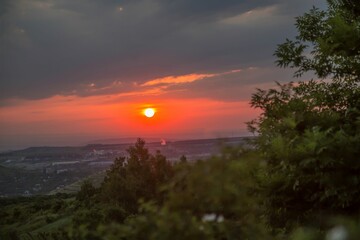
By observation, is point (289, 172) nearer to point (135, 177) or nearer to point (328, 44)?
point (328, 44)

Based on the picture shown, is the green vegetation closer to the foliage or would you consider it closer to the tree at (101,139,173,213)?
the foliage

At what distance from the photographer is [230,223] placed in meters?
3.62

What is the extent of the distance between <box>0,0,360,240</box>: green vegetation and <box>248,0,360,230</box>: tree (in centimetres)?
2

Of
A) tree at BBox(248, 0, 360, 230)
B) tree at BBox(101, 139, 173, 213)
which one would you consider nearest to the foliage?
tree at BBox(248, 0, 360, 230)

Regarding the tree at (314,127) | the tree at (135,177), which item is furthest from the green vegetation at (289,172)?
the tree at (135,177)

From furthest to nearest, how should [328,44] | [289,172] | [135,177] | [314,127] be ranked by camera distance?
1. [135,177]
2. [328,44]
3. [289,172]
4. [314,127]

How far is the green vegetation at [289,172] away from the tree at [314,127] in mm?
16

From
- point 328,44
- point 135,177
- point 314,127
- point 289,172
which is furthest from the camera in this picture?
point 135,177

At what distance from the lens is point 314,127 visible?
5.64 meters

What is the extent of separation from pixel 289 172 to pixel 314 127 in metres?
0.74

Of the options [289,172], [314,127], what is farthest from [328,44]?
[289,172]

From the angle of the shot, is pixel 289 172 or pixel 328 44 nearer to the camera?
pixel 289 172

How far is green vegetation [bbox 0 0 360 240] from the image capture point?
11.1ft

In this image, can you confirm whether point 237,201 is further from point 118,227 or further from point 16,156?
point 16,156
